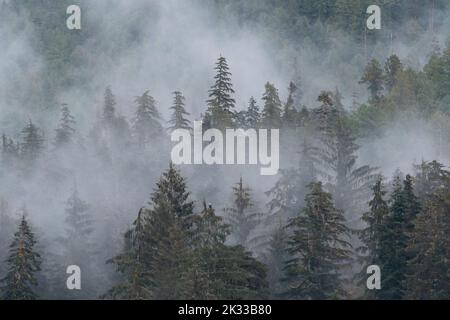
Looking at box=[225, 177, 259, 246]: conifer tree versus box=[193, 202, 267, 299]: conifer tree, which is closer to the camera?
box=[193, 202, 267, 299]: conifer tree

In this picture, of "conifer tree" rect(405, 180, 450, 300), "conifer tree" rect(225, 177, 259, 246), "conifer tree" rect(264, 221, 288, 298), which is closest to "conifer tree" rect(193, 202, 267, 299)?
"conifer tree" rect(405, 180, 450, 300)

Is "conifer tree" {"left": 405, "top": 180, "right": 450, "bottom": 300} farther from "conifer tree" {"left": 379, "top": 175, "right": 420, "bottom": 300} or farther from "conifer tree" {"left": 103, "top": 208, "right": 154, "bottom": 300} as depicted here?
"conifer tree" {"left": 103, "top": 208, "right": 154, "bottom": 300}

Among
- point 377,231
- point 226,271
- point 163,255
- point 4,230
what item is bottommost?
point 226,271

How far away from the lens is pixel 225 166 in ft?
293

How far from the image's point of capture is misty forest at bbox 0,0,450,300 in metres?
53.2

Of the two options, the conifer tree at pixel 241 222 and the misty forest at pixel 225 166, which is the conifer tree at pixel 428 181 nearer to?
the misty forest at pixel 225 166

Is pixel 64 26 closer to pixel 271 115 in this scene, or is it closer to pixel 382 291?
pixel 271 115

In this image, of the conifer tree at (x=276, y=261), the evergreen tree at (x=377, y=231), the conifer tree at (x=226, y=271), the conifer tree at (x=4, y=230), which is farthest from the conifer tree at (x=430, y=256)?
the conifer tree at (x=4, y=230)

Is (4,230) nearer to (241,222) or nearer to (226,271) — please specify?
(241,222)

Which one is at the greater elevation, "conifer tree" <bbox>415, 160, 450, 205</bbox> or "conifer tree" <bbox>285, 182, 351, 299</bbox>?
"conifer tree" <bbox>415, 160, 450, 205</bbox>

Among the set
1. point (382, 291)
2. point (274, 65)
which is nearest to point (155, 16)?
point (274, 65)
